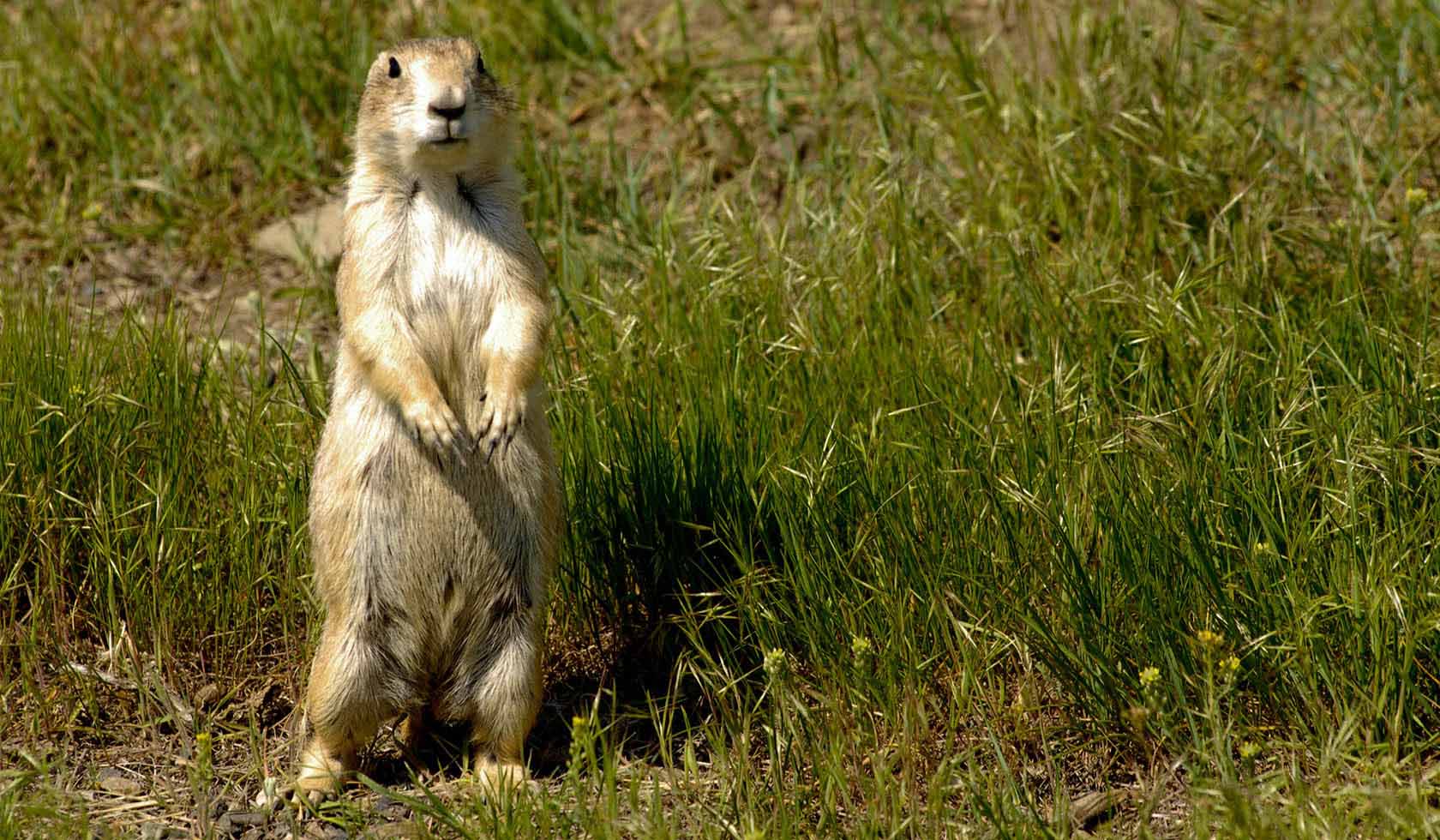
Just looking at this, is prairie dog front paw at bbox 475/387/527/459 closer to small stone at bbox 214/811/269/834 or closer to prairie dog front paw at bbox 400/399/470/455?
prairie dog front paw at bbox 400/399/470/455

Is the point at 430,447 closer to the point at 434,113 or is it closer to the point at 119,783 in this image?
the point at 434,113

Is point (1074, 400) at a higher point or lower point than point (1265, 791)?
higher

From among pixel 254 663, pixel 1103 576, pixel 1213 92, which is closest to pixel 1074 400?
pixel 1103 576

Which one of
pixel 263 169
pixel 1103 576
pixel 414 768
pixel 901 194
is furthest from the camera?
pixel 263 169

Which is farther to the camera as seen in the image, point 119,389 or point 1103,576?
point 119,389

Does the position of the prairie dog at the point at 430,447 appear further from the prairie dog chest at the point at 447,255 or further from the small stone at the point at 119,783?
the small stone at the point at 119,783

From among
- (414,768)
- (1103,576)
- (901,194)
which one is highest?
(901,194)

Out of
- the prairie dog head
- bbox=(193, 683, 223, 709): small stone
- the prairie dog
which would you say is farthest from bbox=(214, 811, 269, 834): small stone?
the prairie dog head

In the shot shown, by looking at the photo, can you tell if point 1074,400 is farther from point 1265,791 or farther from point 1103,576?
point 1265,791

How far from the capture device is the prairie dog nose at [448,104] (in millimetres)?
4012

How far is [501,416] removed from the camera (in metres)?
4.08

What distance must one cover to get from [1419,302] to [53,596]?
162 inches

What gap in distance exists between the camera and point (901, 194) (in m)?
5.98

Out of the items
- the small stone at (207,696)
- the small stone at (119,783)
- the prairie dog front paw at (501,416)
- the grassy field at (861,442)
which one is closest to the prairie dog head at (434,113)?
the prairie dog front paw at (501,416)
